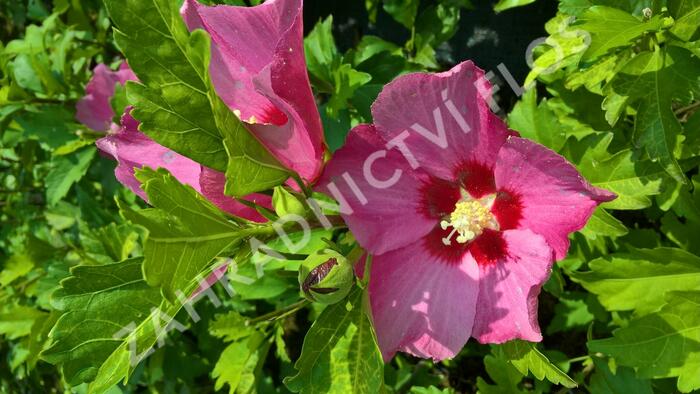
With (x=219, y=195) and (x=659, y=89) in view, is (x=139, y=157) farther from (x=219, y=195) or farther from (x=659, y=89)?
(x=659, y=89)

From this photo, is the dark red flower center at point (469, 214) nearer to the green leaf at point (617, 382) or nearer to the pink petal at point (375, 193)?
the pink petal at point (375, 193)

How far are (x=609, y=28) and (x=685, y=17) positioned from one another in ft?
0.58

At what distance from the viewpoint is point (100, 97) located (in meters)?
2.44

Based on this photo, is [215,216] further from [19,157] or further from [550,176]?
[19,157]

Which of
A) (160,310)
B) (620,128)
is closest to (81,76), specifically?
(160,310)

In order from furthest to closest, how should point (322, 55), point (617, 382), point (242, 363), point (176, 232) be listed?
1. point (242, 363)
2. point (322, 55)
3. point (617, 382)
4. point (176, 232)

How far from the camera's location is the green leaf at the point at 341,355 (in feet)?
4.23

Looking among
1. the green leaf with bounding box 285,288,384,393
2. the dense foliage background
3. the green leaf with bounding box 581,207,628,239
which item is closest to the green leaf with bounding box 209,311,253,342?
the dense foliage background

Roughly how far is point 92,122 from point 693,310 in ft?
6.90

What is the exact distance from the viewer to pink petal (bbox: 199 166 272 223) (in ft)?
3.92

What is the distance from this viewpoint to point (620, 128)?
179 cm

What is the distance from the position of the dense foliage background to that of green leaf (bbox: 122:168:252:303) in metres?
0.02

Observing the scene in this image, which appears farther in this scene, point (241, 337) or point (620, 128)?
point (241, 337)

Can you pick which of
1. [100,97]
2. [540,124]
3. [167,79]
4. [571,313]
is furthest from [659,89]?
[100,97]
